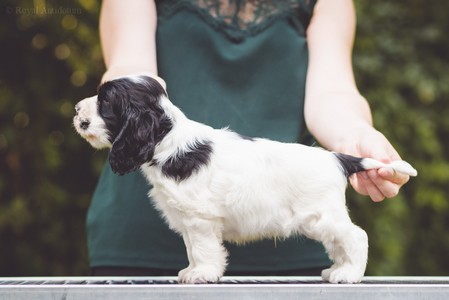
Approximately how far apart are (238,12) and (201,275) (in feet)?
4.32

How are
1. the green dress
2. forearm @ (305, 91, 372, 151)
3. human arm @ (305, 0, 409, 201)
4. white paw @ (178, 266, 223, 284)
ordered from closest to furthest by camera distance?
white paw @ (178, 266, 223, 284) < human arm @ (305, 0, 409, 201) < forearm @ (305, 91, 372, 151) < the green dress

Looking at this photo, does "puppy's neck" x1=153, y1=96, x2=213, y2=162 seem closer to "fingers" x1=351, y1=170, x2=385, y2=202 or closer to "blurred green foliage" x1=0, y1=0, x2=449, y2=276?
"fingers" x1=351, y1=170, x2=385, y2=202

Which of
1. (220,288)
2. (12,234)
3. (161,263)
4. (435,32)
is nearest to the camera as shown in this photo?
(220,288)

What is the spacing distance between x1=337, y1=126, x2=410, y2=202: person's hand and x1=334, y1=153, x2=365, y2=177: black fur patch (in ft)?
0.20

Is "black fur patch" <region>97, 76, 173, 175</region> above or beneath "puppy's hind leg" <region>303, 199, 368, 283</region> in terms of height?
above

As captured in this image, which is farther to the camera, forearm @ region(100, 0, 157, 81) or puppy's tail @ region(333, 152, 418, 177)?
Result: forearm @ region(100, 0, 157, 81)

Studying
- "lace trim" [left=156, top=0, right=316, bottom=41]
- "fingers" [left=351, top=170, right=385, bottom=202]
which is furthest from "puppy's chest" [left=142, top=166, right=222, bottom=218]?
"lace trim" [left=156, top=0, right=316, bottom=41]

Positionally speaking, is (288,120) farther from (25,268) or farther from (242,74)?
(25,268)

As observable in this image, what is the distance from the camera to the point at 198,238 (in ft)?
6.17

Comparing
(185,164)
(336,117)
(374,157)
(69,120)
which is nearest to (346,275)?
(374,157)

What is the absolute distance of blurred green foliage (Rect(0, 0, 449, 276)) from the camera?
166 inches

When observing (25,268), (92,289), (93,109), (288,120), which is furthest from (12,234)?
(92,289)

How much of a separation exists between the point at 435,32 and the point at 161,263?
3017 millimetres

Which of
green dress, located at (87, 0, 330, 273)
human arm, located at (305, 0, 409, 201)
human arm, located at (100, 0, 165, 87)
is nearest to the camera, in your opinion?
human arm, located at (305, 0, 409, 201)
